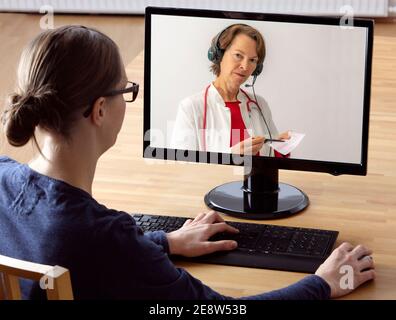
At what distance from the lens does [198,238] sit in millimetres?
2057

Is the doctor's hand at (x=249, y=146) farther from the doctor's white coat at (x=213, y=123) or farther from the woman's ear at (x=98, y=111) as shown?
the woman's ear at (x=98, y=111)

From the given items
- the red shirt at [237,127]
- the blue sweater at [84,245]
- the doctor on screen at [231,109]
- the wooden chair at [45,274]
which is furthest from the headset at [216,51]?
the wooden chair at [45,274]

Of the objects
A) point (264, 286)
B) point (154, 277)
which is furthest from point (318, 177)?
point (154, 277)

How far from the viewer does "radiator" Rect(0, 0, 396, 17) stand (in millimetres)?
5484

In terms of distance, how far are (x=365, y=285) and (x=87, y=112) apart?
664mm

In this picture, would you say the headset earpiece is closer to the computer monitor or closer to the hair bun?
the computer monitor

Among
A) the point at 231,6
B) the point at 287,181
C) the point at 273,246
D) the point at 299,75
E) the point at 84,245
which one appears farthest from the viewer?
the point at 231,6

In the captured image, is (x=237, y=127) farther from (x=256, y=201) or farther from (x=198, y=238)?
(x=198, y=238)

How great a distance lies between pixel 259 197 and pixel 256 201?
0.02 m

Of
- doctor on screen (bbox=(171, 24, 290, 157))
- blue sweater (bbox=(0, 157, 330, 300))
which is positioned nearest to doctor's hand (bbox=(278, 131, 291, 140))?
doctor on screen (bbox=(171, 24, 290, 157))

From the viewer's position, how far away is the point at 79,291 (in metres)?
1.71

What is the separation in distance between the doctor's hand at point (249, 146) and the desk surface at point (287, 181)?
0.17 metres

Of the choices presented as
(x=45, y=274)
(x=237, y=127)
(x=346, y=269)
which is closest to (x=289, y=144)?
(x=237, y=127)

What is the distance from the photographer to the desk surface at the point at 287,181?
1.93 metres
